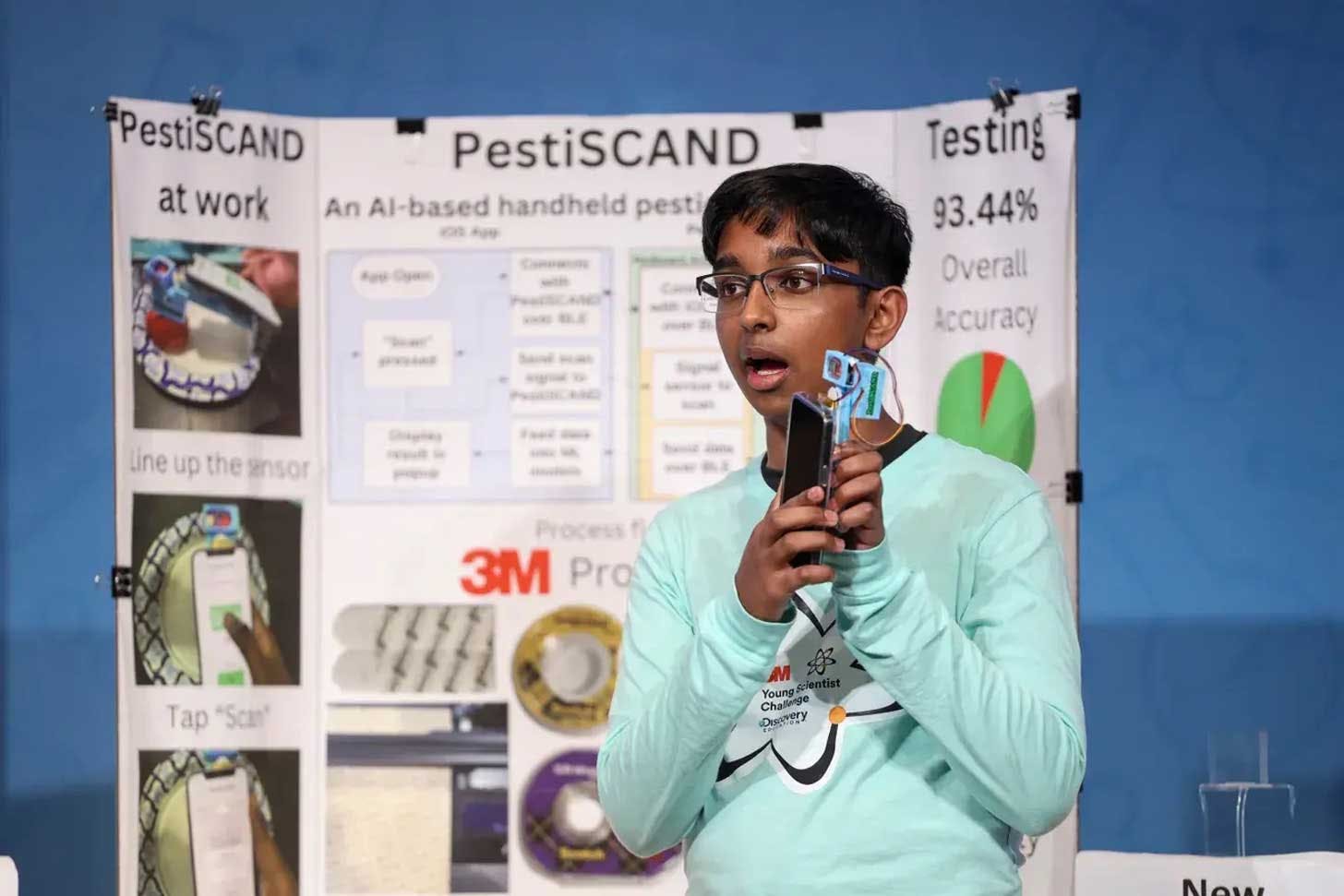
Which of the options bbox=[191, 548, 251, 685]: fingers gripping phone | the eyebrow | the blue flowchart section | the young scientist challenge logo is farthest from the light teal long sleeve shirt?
bbox=[191, 548, 251, 685]: fingers gripping phone

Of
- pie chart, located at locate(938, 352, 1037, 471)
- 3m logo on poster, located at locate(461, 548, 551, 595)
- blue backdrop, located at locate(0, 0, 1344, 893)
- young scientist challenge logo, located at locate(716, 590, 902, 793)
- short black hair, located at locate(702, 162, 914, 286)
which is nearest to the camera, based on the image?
young scientist challenge logo, located at locate(716, 590, 902, 793)

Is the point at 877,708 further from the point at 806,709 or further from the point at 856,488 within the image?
the point at 856,488

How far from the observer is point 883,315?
1.52 metres

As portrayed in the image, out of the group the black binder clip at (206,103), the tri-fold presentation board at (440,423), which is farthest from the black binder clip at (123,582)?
the black binder clip at (206,103)

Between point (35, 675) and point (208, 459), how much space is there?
685 mm

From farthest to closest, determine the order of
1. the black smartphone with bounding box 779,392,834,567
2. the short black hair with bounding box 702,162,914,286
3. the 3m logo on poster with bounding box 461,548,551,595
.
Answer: the 3m logo on poster with bounding box 461,548,551,595 < the short black hair with bounding box 702,162,914,286 < the black smartphone with bounding box 779,392,834,567

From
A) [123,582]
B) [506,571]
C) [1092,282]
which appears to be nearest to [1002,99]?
[1092,282]

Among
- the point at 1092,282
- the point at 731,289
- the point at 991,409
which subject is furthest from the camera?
the point at 1092,282

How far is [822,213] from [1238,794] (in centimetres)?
213

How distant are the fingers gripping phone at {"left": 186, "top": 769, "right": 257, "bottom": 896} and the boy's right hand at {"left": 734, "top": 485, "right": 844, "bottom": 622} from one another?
2036 millimetres

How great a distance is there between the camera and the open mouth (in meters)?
1.42

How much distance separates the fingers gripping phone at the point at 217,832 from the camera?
296 centimetres

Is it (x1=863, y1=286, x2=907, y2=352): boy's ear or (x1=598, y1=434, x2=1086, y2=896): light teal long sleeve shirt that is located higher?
(x1=863, y1=286, x2=907, y2=352): boy's ear

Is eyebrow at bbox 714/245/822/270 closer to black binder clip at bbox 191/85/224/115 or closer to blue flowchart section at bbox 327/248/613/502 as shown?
blue flowchart section at bbox 327/248/613/502
